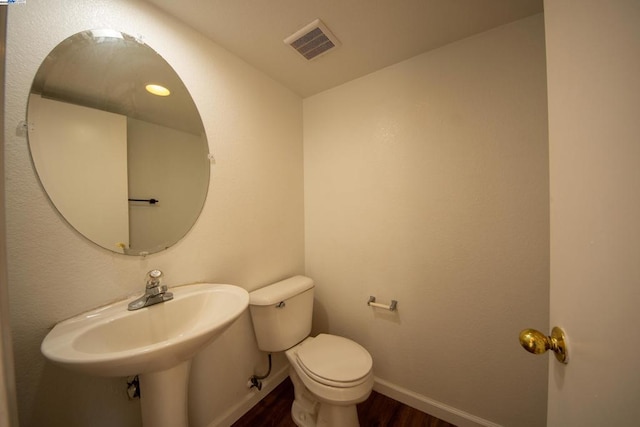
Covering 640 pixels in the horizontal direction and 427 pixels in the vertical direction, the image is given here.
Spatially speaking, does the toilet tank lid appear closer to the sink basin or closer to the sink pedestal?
the sink basin

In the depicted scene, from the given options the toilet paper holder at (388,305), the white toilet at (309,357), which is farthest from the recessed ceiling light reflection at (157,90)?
the toilet paper holder at (388,305)

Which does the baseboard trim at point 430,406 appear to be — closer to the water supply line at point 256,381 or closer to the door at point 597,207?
the water supply line at point 256,381

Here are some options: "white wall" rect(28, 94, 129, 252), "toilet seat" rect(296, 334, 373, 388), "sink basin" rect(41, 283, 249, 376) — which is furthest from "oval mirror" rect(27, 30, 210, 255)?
"toilet seat" rect(296, 334, 373, 388)

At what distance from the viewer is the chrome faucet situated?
82 cm

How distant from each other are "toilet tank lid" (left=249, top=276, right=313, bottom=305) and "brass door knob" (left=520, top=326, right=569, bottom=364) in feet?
3.50

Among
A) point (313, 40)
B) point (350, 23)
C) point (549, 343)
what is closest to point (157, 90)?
point (313, 40)

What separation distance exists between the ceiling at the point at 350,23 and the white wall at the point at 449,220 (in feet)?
0.31

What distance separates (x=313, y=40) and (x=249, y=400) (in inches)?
83.9

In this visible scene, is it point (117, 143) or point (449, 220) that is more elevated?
point (117, 143)

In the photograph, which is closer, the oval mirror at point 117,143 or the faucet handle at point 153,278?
the oval mirror at point 117,143

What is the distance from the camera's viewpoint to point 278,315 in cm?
124

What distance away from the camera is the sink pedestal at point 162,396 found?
733 mm

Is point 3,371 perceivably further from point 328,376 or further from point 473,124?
point 473,124

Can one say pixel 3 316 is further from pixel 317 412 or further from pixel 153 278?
pixel 317 412
